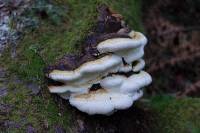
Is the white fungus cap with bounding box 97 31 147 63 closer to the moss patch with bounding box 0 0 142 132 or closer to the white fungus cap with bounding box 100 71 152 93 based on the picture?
the white fungus cap with bounding box 100 71 152 93

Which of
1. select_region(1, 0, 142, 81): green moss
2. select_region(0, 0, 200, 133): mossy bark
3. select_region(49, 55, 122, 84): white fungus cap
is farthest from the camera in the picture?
select_region(1, 0, 142, 81): green moss

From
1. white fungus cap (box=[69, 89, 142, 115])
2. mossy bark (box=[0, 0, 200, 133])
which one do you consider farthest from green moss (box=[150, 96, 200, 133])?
white fungus cap (box=[69, 89, 142, 115])

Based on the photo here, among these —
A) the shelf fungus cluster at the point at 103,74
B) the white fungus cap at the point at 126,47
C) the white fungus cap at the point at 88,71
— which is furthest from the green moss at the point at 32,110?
the white fungus cap at the point at 126,47

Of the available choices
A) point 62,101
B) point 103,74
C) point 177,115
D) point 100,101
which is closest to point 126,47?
point 103,74

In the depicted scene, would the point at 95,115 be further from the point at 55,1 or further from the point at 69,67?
the point at 55,1

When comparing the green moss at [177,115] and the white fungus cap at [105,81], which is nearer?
the white fungus cap at [105,81]

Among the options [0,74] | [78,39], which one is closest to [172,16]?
[78,39]

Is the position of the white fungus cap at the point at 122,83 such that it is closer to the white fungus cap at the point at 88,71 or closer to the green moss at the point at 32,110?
the white fungus cap at the point at 88,71
